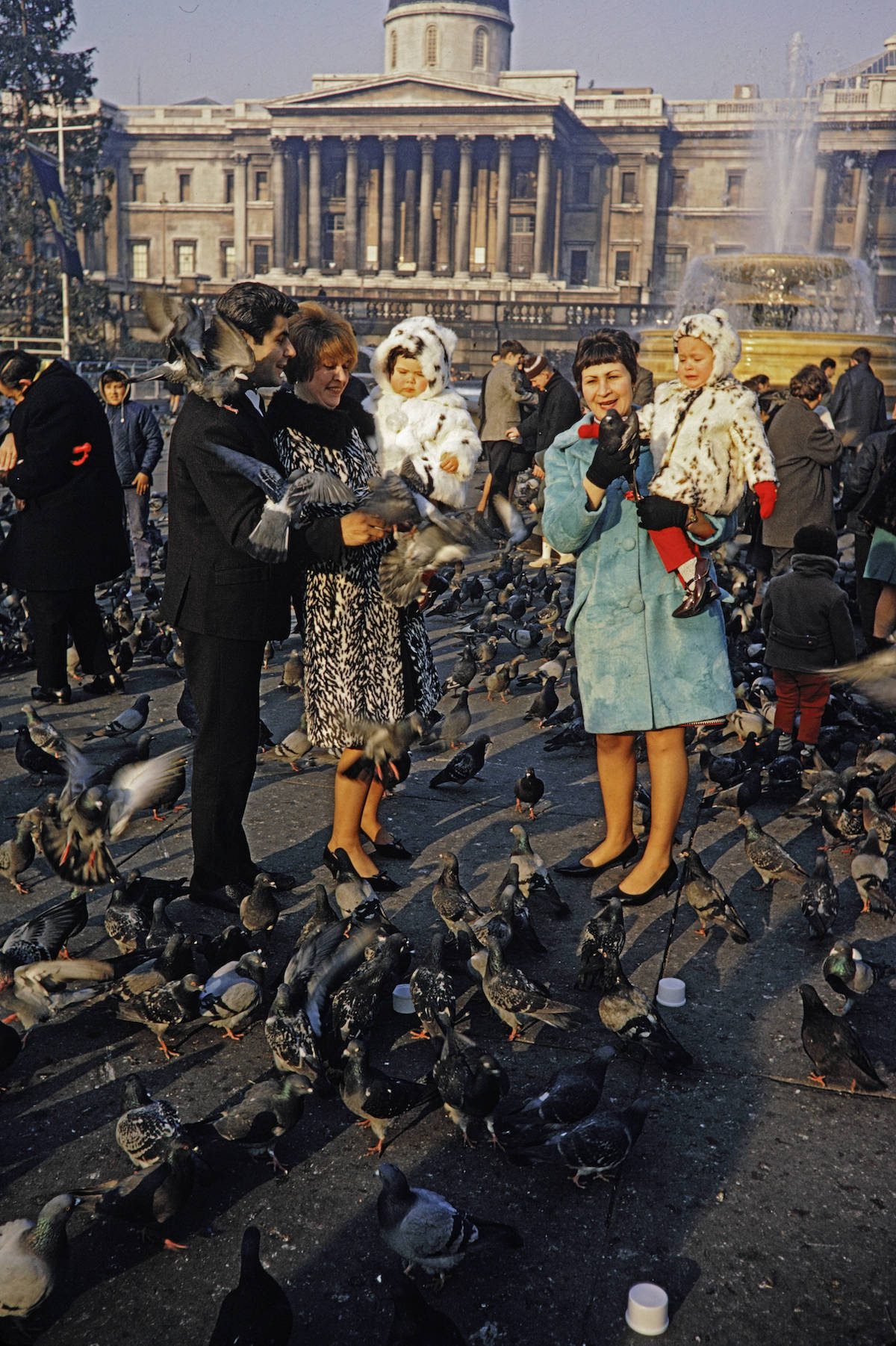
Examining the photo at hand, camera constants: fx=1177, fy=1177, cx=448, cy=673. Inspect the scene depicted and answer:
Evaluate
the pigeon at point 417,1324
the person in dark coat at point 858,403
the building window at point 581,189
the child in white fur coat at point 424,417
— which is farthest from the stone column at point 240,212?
the pigeon at point 417,1324

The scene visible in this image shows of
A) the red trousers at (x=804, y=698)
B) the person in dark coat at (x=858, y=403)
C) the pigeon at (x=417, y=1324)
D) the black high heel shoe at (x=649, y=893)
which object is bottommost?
the black high heel shoe at (x=649, y=893)

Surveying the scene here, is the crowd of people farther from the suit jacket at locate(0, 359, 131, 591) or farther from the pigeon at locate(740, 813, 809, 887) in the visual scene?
the suit jacket at locate(0, 359, 131, 591)

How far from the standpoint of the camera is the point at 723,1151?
11.0 feet

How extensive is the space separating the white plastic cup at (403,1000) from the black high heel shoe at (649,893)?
1.17 metres

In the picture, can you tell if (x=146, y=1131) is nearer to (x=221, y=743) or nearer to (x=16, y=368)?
(x=221, y=743)

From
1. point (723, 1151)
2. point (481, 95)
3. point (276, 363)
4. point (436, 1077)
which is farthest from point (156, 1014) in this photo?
point (481, 95)

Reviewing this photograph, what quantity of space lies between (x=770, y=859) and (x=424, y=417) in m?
2.42

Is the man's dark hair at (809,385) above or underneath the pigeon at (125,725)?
above

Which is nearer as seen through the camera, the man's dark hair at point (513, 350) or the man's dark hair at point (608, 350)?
the man's dark hair at point (608, 350)

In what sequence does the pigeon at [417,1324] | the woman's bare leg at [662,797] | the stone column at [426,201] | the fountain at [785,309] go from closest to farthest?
1. the pigeon at [417,1324]
2. the woman's bare leg at [662,797]
3. the fountain at [785,309]
4. the stone column at [426,201]

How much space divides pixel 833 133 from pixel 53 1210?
89.2 m

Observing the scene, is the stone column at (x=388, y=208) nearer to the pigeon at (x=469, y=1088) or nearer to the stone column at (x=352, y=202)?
the stone column at (x=352, y=202)

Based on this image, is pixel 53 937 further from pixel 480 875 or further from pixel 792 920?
pixel 792 920

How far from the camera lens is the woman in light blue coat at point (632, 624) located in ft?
14.9
